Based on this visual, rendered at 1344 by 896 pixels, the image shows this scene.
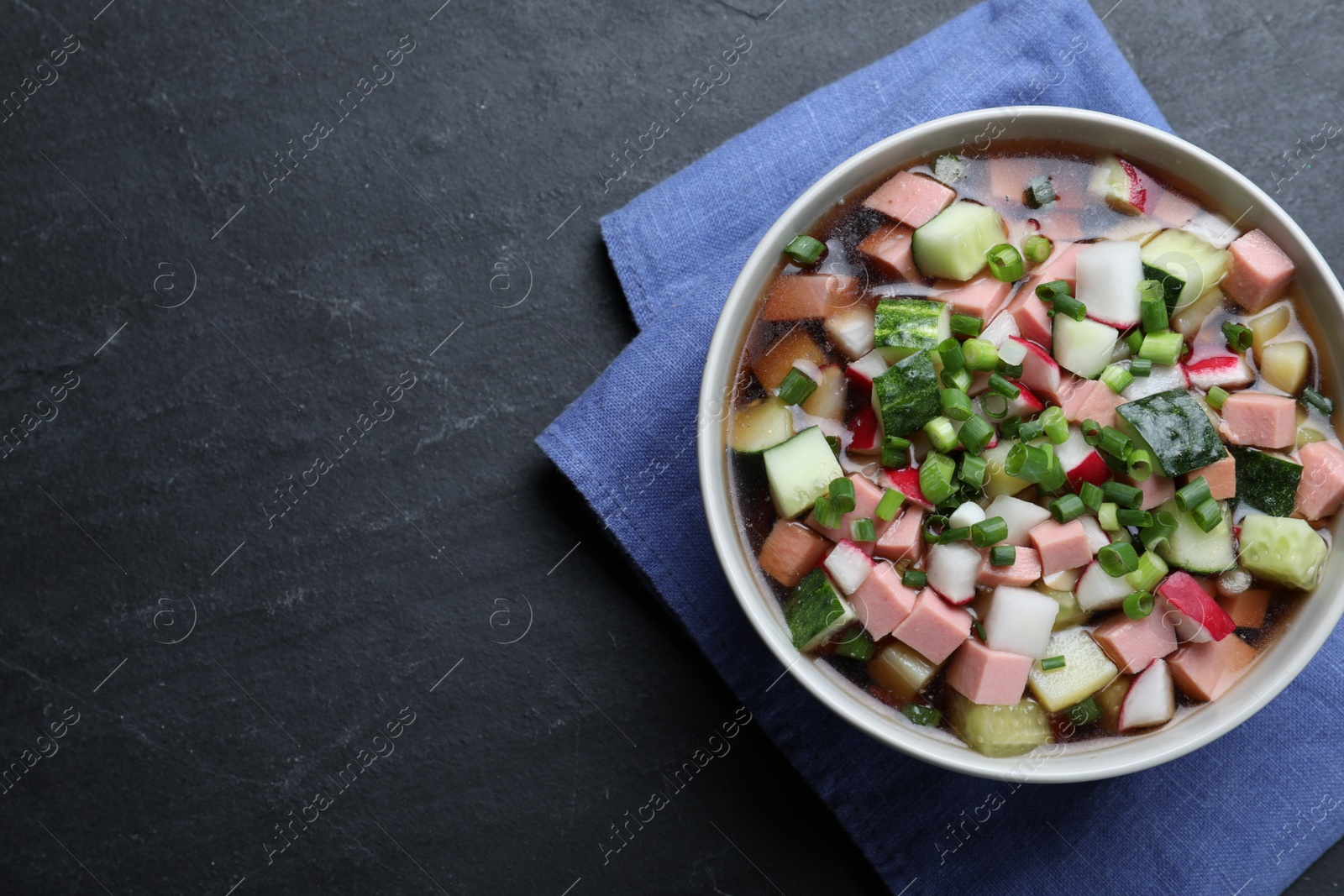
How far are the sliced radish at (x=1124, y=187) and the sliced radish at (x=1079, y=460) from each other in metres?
0.52

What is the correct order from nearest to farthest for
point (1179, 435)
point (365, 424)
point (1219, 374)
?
point (1179, 435)
point (1219, 374)
point (365, 424)

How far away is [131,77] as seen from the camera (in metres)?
2.69

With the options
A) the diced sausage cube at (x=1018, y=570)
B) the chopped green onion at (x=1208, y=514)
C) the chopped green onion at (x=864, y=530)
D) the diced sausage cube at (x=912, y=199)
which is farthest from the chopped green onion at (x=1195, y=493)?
the diced sausage cube at (x=912, y=199)

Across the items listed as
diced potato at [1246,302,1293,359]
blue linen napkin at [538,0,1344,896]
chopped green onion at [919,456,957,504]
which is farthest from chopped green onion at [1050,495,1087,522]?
blue linen napkin at [538,0,1344,896]

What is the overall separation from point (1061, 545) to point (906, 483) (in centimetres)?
33

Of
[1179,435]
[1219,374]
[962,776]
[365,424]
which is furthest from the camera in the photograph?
[365,424]

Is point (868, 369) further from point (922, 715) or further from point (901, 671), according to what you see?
point (922, 715)

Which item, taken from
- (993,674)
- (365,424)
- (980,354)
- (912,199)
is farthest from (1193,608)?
(365,424)

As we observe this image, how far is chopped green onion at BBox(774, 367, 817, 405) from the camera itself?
2006 mm

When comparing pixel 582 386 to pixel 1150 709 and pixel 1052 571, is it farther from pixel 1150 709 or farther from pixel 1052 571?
pixel 1150 709

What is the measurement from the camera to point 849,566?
1.94 metres

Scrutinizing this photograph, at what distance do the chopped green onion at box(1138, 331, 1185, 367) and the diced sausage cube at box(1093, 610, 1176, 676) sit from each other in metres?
0.53

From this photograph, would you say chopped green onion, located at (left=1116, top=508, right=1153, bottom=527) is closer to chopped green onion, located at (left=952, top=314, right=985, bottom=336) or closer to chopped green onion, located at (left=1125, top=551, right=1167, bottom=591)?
chopped green onion, located at (left=1125, top=551, right=1167, bottom=591)

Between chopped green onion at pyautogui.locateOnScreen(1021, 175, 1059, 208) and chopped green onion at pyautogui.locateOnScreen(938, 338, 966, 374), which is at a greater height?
chopped green onion at pyautogui.locateOnScreen(1021, 175, 1059, 208)
